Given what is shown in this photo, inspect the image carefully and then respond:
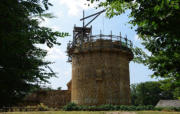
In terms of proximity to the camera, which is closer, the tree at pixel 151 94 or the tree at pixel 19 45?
the tree at pixel 19 45

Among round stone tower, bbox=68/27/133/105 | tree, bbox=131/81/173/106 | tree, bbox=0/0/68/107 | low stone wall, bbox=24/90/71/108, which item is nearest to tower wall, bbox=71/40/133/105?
round stone tower, bbox=68/27/133/105

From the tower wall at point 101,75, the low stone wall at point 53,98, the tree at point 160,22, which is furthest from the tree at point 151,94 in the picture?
the tree at point 160,22

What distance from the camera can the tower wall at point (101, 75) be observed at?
2065 cm

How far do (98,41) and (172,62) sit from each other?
15.9m

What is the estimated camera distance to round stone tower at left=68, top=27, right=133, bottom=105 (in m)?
20.7

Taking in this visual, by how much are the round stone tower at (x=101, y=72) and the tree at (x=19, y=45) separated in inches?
532

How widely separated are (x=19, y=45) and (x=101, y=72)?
16758 millimetres

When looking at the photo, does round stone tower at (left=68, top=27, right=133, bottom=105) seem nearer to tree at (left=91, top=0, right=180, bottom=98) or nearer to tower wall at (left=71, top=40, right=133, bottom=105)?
tower wall at (left=71, top=40, right=133, bottom=105)

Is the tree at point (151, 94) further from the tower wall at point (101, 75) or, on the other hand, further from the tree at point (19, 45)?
the tree at point (19, 45)

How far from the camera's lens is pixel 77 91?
21906mm

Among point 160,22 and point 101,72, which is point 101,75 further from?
point 160,22

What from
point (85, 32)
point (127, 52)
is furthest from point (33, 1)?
point (85, 32)

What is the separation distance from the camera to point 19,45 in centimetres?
462

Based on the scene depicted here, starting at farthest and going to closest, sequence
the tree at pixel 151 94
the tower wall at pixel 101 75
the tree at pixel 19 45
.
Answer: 1. the tree at pixel 151 94
2. the tower wall at pixel 101 75
3. the tree at pixel 19 45
